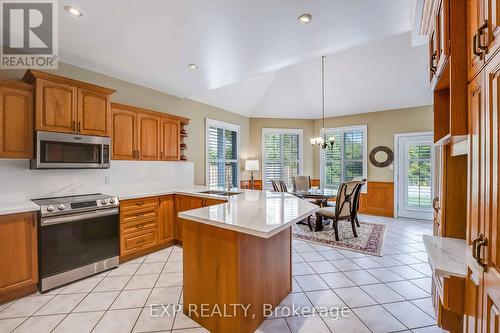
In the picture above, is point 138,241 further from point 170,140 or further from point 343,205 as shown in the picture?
point 343,205

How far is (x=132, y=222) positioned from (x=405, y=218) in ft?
20.3

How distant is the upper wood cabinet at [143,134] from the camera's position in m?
3.34

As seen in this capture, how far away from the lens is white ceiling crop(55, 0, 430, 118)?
2.09 m

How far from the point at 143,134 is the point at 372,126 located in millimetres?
5745

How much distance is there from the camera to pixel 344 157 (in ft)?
21.7

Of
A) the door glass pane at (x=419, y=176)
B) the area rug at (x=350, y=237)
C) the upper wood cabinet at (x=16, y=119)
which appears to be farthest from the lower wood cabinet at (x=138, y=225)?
the door glass pane at (x=419, y=176)

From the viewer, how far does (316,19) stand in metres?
2.27

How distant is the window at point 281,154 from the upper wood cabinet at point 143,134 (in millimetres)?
3209

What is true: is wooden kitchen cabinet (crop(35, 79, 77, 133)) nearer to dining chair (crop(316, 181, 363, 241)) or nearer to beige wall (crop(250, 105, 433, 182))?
dining chair (crop(316, 181, 363, 241))

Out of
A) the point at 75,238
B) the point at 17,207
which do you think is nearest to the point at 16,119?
the point at 17,207

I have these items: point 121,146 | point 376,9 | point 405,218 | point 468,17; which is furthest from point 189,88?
point 405,218

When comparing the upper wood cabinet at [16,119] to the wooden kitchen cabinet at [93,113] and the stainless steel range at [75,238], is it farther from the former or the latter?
the stainless steel range at [75,238]

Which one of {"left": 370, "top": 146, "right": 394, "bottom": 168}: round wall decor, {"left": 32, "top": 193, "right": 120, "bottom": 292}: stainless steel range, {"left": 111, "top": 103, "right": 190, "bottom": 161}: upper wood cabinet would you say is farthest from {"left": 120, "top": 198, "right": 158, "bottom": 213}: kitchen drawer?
{"left": 370, "top": 146, "right": 394, "bottom": 168}: round wall decor

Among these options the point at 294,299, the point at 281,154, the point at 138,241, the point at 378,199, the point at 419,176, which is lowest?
the point at 294,299
